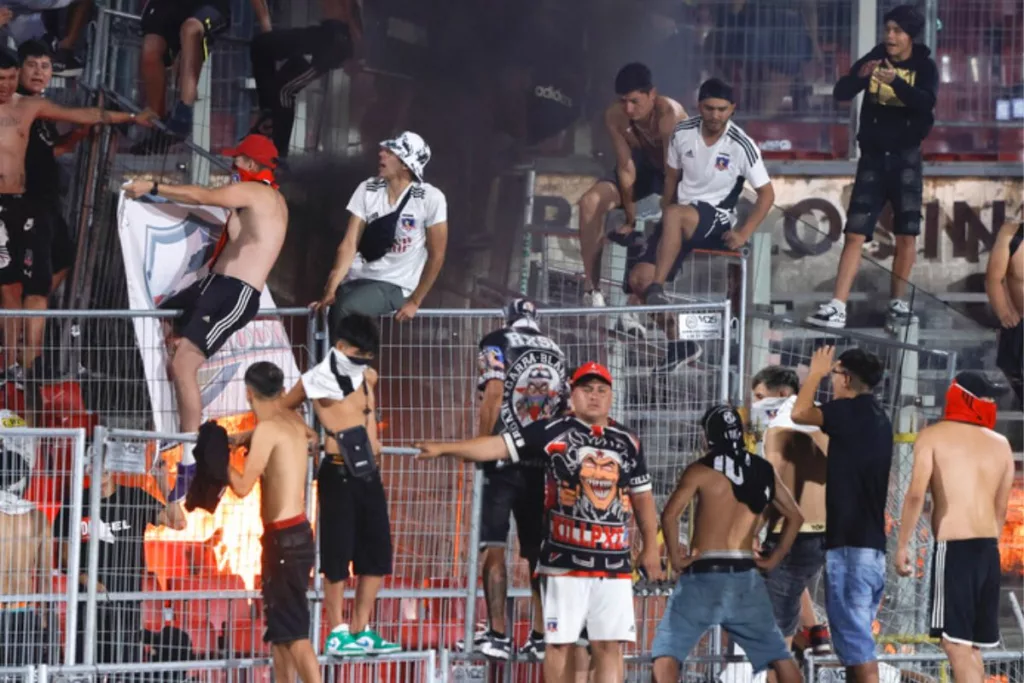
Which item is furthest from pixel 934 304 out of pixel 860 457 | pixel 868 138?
Result: pixel 860 457

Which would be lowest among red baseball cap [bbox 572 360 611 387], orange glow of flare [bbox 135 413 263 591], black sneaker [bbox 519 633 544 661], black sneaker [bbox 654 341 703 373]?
black sneaker [bbox 519 633 544 661]

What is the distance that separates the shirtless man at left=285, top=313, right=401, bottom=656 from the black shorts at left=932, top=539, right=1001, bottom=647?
9.34 feet

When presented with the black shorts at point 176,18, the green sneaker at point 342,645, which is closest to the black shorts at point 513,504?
the green sneaker at point 342,645

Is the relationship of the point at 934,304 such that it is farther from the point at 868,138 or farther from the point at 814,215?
the point at 814,215

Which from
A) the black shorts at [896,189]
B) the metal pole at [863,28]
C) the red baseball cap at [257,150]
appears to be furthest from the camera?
the metal pole at [863,28]

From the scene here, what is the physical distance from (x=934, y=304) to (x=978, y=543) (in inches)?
110

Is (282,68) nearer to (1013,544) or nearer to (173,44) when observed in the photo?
(173,44)

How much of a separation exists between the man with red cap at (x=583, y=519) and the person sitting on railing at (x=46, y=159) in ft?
12.7

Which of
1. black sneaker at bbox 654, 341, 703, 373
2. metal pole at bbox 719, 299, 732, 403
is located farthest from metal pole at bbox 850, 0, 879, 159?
metal pole at bbox 719, 299, 732, 403

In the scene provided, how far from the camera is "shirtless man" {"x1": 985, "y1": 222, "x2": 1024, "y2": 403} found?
11297mm

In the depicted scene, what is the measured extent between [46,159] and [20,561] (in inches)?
128

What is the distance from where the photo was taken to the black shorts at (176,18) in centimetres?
1252

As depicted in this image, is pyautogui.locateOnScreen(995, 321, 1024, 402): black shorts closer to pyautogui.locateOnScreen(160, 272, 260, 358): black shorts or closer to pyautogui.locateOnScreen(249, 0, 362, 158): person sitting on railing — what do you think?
pyautogui.locateOnScreen(160, 272, 260, 358): black shorts

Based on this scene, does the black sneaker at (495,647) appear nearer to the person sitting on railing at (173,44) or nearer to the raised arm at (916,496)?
the raised arm at (916,496)
